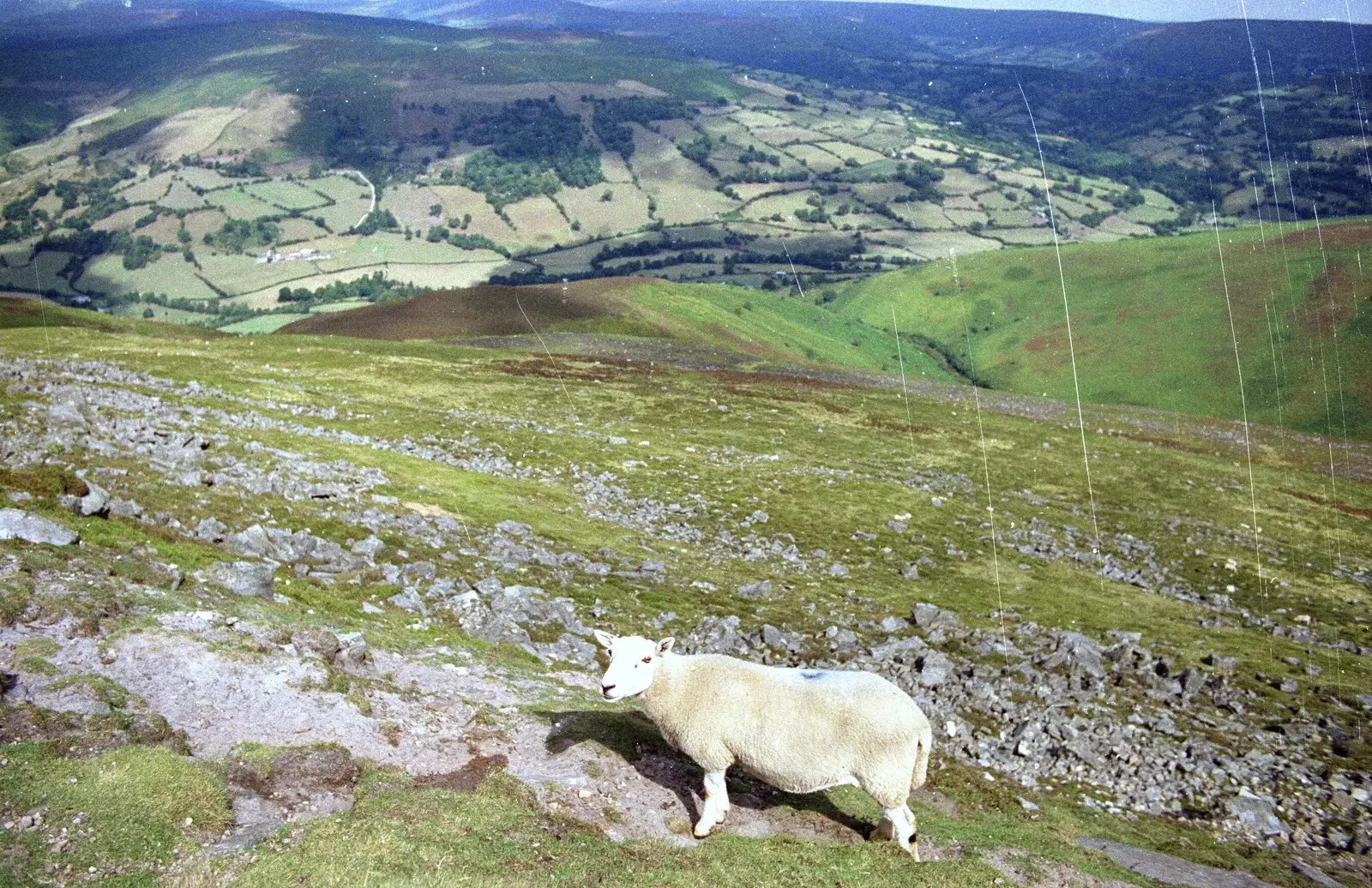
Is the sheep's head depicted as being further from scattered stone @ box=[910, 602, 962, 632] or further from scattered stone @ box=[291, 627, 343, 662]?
scattered stone @ box=[910, 602, 962, 632]

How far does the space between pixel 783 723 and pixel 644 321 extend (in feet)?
452

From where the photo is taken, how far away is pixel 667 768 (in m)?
18.9

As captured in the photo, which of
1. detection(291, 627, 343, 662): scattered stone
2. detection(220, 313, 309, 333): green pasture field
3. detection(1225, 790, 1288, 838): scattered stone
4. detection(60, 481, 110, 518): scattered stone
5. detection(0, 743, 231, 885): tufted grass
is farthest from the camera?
detection(220, 313, 309, 333): green pasture field

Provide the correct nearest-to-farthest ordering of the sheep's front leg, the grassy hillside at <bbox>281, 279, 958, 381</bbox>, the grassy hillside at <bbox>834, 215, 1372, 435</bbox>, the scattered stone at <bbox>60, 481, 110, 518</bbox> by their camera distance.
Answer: the sheep's front leg < the scattered stone at <bbox>60, 481, 110, 518</bbox> < the grassy hillside at <bbox>281, 279, 958, 381</bbox> < the grassy hillside at <bbox>834, 215, 1372, 435</bbox>

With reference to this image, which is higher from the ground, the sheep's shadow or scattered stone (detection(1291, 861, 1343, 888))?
the sheep's shadow

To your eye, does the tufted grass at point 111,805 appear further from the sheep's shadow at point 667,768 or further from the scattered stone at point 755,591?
the scattered stone at point 755,591

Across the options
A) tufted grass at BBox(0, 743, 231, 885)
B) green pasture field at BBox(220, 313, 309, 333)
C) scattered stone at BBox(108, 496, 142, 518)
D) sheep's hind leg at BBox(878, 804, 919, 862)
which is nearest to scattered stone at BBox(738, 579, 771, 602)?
sheep's hind leg at BBox(878, 804, 919, 862)

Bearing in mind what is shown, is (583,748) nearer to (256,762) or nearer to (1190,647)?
(256,762)

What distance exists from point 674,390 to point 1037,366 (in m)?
108

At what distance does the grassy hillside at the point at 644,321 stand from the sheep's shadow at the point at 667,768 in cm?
11199

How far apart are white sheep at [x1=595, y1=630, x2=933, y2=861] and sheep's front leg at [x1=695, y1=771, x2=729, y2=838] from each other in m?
0.02

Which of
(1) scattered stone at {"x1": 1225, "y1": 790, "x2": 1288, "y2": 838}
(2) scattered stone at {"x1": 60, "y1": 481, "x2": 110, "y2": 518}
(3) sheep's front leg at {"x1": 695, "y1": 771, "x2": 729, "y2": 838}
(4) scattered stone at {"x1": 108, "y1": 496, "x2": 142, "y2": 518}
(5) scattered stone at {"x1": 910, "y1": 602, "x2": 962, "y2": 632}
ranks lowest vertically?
(1) scattered stone at {"x1": 1225, "y1": 790, "x2": 1288, "y2": 838}

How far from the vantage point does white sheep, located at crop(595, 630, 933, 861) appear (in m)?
16.1

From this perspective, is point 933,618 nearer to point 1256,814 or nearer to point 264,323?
point 1256,814
